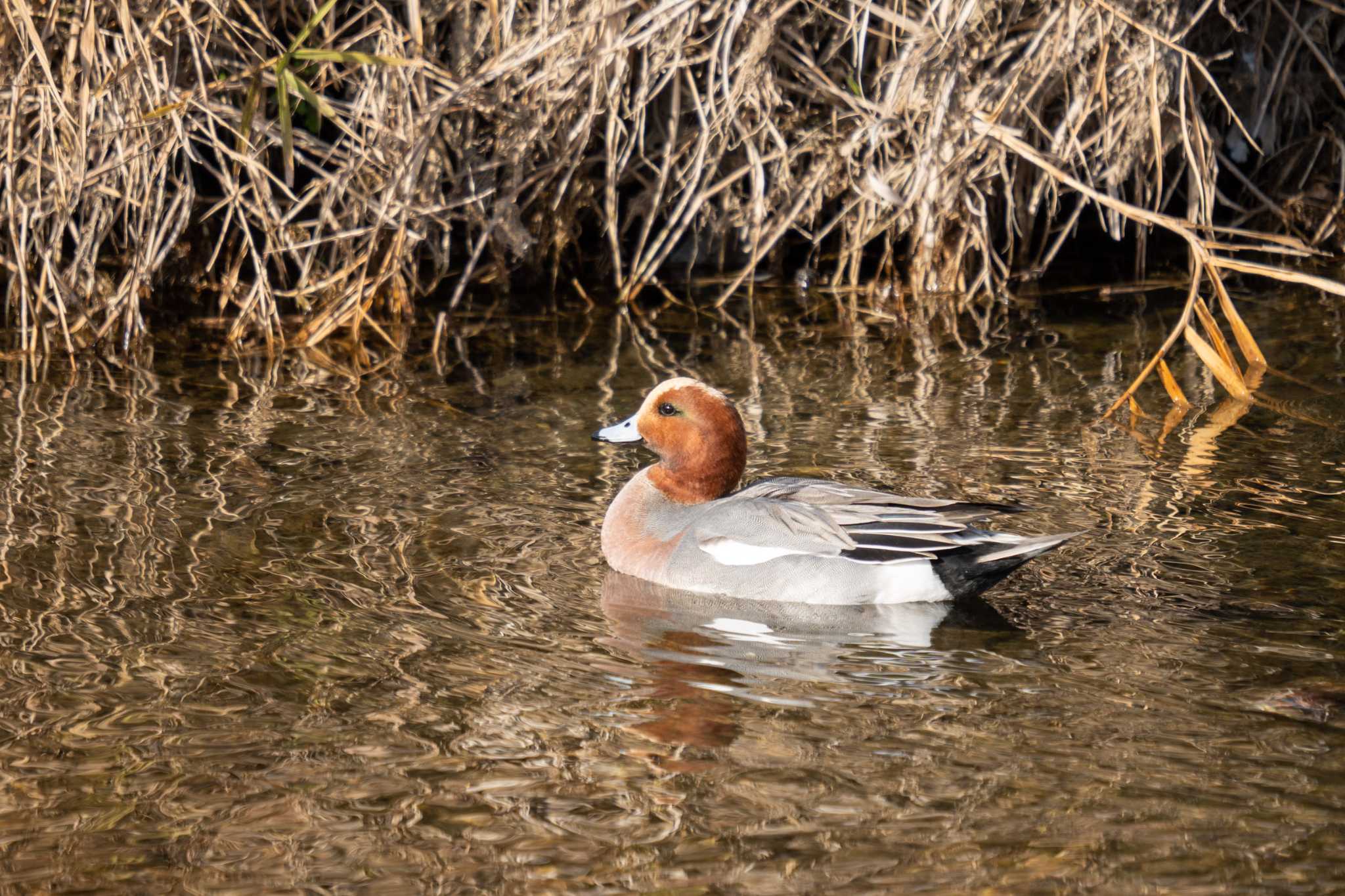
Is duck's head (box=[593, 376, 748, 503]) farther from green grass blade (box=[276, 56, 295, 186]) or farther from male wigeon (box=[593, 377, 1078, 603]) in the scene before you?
green grass blade (box=[276, 56, 295, 186])

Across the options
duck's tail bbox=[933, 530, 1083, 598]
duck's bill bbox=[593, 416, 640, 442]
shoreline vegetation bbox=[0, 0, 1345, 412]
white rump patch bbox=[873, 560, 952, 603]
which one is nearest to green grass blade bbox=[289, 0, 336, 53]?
shoreline vegetation bbox=[0, 0, 1345, 412]

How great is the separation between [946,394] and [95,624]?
3402mm

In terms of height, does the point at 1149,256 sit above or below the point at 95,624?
above

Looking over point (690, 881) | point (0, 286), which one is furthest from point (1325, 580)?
point (0, 286)

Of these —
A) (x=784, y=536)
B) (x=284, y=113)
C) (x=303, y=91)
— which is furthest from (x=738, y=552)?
(x=303, y=91)

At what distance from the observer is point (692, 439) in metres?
4.79

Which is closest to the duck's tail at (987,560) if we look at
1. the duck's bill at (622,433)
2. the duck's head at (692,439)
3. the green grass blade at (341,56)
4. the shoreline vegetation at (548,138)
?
the duck's head at (692,439)

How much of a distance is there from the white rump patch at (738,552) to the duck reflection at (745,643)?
0.10 m

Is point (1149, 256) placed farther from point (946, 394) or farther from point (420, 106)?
point (420, 106)

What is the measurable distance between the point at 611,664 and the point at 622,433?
3.86 ft

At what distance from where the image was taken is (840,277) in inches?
333

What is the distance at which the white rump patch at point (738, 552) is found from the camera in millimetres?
4383

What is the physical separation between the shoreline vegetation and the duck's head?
155 centimetres

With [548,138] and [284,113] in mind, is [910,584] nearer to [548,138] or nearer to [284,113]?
[284,113]
